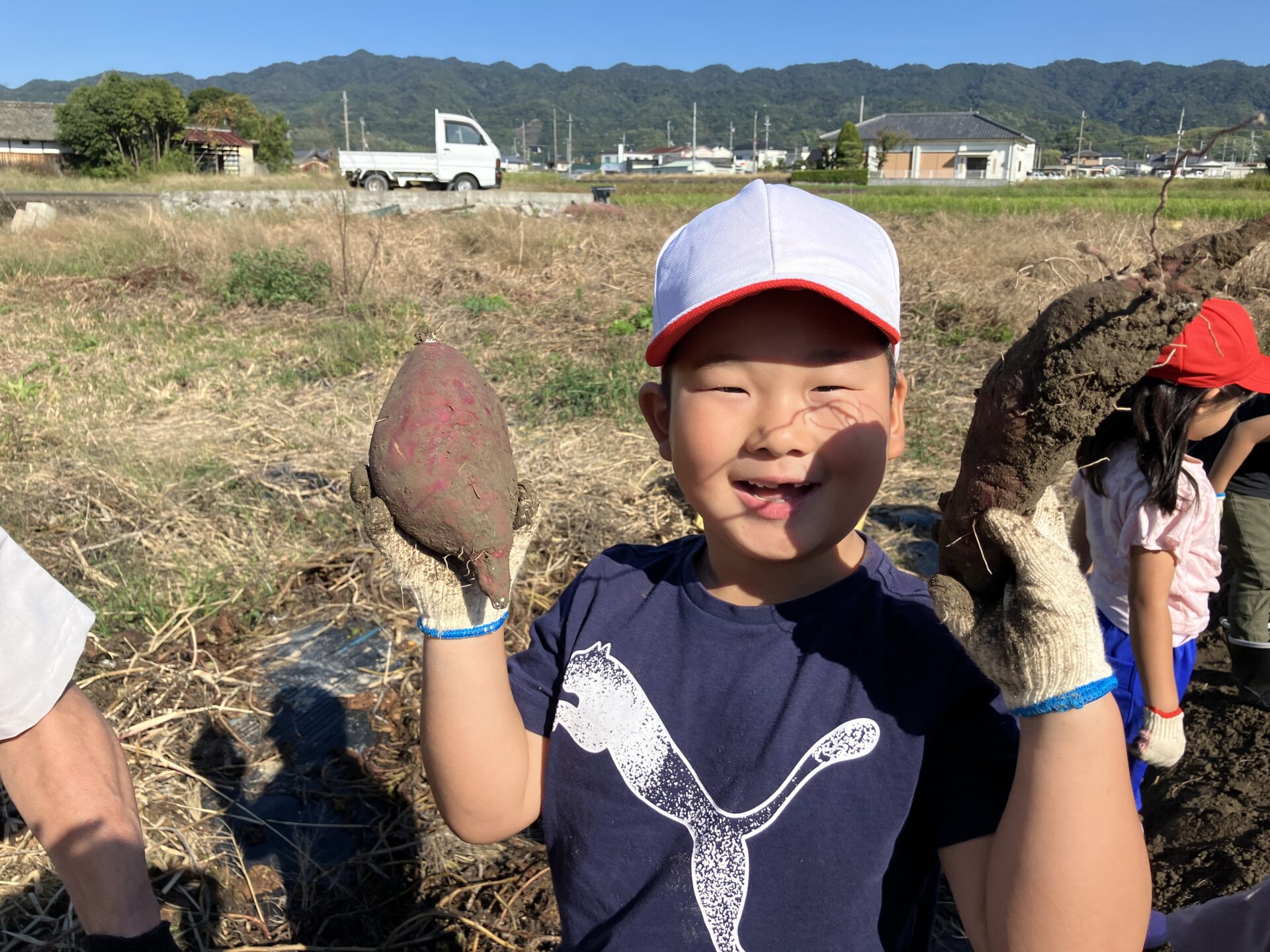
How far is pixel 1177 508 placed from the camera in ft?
6.42

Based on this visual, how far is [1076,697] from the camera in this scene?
821mm

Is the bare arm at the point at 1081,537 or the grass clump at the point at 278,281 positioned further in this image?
the grass clump at the point at 278,281

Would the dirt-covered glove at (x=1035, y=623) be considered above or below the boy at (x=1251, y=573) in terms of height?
above

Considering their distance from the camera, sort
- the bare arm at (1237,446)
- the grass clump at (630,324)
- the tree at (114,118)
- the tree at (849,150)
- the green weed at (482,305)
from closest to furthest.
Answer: the bare arm at (1237,446) → the grass clump at (630,324) → the green weed at (482,305) → the tree at (114,118) → the tree at (849,150)

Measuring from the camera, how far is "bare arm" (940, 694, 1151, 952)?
82cm

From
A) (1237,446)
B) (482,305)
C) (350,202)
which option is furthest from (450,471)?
(350,202)

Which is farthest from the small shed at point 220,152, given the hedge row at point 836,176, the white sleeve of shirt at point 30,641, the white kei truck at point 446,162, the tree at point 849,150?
the tree at point 849,150

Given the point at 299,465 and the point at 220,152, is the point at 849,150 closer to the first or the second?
the point at 220,152

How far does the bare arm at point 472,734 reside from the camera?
111 cm

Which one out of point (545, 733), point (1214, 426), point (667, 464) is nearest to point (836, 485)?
point (545, 733)

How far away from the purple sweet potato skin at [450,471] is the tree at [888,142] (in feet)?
219

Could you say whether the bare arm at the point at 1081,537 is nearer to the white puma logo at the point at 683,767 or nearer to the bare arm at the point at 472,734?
the white puma logo at the point at 683,767

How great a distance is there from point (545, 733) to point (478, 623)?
0.22m

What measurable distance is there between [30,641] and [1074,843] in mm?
1573
